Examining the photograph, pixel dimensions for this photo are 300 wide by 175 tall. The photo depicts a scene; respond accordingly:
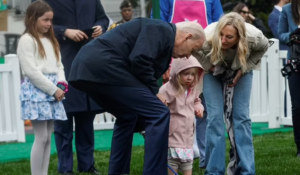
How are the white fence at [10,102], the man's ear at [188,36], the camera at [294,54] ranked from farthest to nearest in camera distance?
the white fence at [10,102] < the camera at [294,54] < the man's ear at [188,36]

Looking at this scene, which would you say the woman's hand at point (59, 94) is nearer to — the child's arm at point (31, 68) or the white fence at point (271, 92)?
the child's arm at point (31, 68)

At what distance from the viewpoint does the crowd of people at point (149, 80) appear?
5.48 m

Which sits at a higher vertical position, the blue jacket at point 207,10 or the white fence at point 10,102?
the blue jacket at point 207,10

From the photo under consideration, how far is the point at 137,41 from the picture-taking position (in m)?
5.37

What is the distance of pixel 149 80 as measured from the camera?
18.0 ft

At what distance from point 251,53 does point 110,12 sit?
55.5 ft

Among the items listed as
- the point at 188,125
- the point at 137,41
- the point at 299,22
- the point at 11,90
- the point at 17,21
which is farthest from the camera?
the point at 17,21

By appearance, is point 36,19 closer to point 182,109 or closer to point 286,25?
point 182,109

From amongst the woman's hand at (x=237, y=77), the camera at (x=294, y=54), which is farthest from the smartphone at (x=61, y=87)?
the camera at (x=294, y=54)

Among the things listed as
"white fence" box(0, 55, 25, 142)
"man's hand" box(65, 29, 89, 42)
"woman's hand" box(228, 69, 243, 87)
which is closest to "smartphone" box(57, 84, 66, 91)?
"man's hand" box(65, 29, 89, 42)

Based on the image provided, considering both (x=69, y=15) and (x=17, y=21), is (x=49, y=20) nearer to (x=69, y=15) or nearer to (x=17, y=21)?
(x=69, y=15)

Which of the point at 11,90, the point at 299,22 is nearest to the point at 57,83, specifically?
the point at 299,22

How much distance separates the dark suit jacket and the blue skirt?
1060 millimetres

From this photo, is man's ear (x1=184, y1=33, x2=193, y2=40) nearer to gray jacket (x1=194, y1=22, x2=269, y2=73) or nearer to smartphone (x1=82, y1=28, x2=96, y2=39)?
gray jacket (x1=194, y1=22, x2=269, y2=73)
